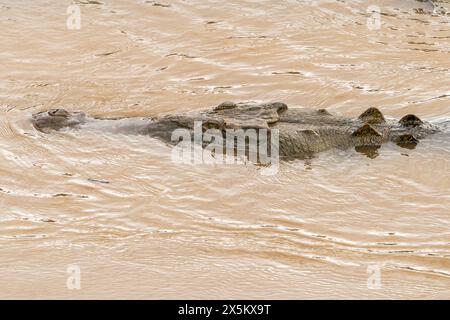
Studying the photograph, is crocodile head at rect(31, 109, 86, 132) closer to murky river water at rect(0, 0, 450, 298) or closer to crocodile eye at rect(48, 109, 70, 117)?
crocodile eye at rect(48, 109, 70, 117)

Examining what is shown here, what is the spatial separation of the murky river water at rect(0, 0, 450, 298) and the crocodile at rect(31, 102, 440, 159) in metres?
0.15

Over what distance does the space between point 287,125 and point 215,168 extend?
934 mm

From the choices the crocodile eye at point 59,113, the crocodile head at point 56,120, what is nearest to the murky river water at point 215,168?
the crocodile head at point 56,120

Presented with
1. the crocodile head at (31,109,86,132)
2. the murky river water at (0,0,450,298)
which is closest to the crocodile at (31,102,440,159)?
the crocodile head at (31,109,86,132)

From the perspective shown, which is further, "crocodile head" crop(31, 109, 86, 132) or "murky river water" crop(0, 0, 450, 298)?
"crocodile head" crop(31, 109, 86, 132)

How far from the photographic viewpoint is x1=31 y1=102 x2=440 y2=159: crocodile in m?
8.16

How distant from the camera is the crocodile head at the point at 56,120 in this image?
8.57 metres

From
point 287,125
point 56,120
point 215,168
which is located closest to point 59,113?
point 56,120

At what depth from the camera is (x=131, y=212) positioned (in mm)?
6980

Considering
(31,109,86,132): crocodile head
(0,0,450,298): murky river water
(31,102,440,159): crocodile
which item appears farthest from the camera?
(31,109,86,132): crocodile head

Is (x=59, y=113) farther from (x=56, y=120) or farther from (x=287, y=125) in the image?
(x=287, y=125)

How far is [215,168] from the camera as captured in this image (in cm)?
787

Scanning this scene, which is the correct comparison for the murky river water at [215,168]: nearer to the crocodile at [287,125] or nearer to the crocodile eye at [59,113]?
the crocodile at [287,125]
